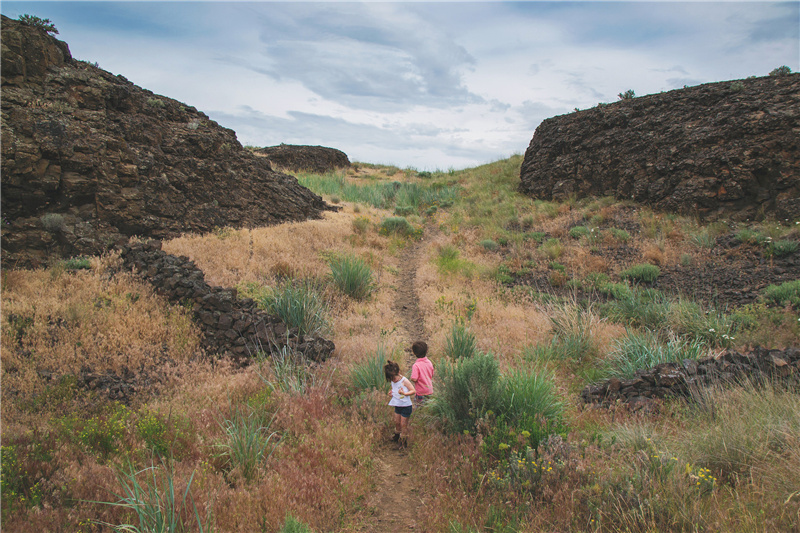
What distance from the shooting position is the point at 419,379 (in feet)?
17.8

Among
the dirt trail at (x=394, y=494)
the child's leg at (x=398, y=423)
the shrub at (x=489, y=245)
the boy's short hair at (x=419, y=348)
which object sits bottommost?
the dirt trail at (x=394, y=494)

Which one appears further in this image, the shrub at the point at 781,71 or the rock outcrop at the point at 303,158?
the rock outcrop at the point at 303,158

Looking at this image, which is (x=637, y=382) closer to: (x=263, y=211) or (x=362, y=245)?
(x=362, y=245)

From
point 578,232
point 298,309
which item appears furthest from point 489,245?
point 298,309

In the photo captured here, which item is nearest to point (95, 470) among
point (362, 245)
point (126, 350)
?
point (126, 350)

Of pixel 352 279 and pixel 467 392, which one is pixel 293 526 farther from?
pixel 352 279

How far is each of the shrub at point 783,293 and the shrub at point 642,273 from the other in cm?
249

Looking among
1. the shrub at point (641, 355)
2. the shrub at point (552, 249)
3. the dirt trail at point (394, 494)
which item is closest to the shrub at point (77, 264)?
the dirt trail at point (394, 494)

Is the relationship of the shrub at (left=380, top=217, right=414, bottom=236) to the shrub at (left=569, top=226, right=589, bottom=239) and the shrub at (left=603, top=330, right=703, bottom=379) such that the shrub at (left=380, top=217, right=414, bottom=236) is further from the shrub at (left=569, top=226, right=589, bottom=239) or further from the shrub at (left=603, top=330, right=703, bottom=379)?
the shrub at (left=603, top=330, right=703, bottom=379)

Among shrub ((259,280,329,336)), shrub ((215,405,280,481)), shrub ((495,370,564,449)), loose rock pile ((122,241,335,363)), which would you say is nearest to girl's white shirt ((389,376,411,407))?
shrub ((495,370,564,449))

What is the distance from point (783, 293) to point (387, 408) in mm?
8796

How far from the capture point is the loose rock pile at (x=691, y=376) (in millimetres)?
5121

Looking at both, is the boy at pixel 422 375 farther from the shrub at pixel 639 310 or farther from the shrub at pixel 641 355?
the shrub at pixel 639 310

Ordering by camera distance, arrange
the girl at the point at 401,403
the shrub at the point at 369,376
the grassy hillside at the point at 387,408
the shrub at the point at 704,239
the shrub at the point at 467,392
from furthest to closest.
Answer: the shrub at the point at 704,239, the shrub at the point at 369,376, the girl at the point at 401,403, the shrub at the point at 467,392, the grassy hillside at the point at 387,408
